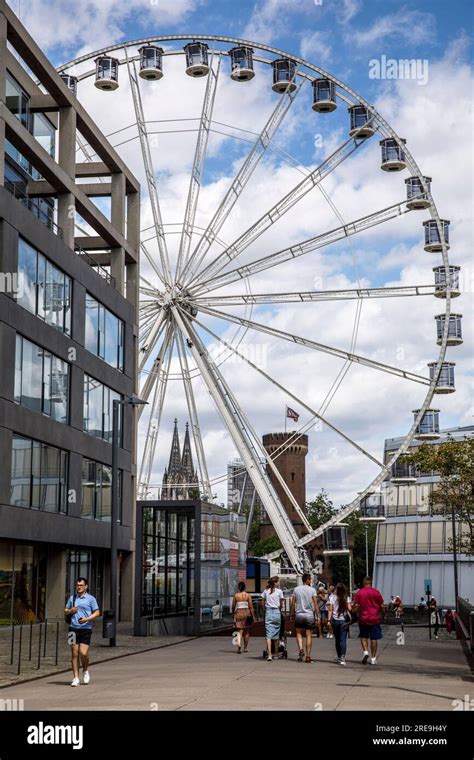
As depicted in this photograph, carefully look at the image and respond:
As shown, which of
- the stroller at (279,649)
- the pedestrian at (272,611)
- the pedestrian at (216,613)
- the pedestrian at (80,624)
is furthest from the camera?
the pedestrian at (216,613)

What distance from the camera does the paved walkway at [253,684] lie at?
51.4ft

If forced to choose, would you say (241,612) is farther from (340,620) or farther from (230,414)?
(230,414)

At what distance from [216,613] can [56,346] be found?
1118cm

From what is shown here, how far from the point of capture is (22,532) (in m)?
36.4

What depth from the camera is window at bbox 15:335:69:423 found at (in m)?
36.6

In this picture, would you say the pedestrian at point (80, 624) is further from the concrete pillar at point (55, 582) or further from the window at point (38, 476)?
the concrete pillar at point (55, 582)

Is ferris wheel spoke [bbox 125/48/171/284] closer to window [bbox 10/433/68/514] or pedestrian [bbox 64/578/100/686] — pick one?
window [bbox 10/433/68/514]

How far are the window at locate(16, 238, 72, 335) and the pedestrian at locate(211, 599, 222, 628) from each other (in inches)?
455

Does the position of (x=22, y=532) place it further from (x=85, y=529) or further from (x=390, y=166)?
(x=390, y=166)

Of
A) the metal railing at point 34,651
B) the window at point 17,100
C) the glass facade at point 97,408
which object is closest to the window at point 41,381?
the glass facade at point 97,408

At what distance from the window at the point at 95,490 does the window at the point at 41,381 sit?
12.0 ft

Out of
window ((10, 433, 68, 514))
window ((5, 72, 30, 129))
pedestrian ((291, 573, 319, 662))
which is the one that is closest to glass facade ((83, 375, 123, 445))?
window ((10, 433, 68, 514))

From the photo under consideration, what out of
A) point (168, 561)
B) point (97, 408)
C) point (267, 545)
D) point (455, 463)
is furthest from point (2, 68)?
point (267, 545)
